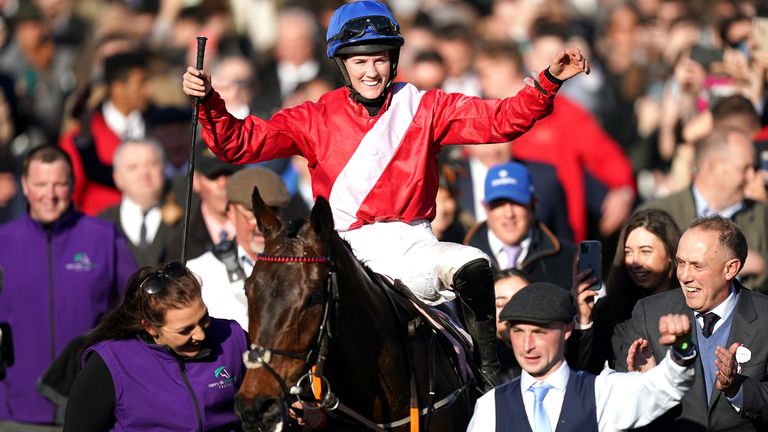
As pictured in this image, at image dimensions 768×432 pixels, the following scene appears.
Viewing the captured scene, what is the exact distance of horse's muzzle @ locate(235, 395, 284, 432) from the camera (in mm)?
6152

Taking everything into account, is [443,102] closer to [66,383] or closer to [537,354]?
[537,354]

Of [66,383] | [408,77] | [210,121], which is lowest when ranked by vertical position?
[66,383]

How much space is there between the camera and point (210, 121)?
24.2 ft

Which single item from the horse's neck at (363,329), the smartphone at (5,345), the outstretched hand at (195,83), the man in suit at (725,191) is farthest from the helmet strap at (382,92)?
the man in suit at (725,191)

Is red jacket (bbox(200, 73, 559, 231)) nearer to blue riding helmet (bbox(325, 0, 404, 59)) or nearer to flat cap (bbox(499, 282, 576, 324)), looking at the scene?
blue riding helmet (bbox(325, 0, 404, 59))

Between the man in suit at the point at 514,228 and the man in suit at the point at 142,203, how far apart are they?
2.51 m

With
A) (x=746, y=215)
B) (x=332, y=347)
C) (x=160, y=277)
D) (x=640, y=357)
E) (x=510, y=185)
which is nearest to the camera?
(x=332, y=347)

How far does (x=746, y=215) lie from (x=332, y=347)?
5405 millimetres

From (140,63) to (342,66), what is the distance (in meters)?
7.85

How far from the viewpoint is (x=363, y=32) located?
7.57 metres

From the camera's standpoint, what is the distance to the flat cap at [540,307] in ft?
21.5

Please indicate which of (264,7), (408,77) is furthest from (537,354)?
(264,7)

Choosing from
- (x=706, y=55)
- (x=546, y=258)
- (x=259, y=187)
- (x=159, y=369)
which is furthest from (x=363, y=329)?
(x=706, y=55)

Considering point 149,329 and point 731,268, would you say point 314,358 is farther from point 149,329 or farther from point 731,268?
point 731,268
